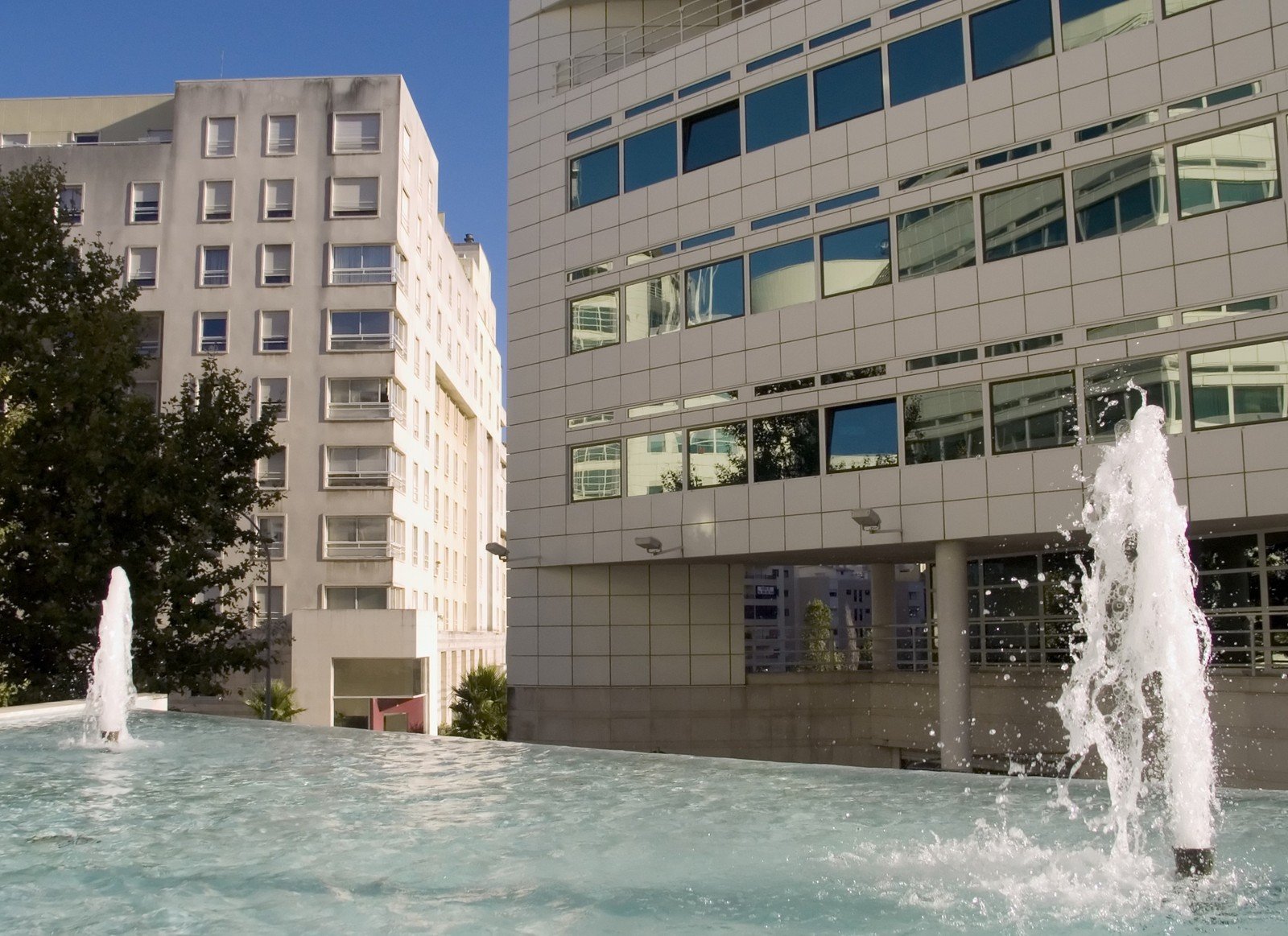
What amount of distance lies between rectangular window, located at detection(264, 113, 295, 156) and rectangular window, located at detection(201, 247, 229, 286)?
442cm

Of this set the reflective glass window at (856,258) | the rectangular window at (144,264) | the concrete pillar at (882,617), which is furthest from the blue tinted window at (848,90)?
the rectangular window at (144,264)

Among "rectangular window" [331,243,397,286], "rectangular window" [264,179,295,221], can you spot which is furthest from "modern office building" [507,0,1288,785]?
"rectangular window" [264,179,295,221]

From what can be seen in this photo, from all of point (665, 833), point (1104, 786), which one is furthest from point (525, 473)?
point (665, 833)

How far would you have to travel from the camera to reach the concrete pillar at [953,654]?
21.7 meters

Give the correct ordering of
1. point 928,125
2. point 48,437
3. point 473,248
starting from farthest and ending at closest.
A: point 473,248 → point 48,437 → point 928,125

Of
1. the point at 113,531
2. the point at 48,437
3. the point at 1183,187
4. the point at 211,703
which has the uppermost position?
the point at 1183,187

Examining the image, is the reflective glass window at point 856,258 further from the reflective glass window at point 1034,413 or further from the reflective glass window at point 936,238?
the reflective glass window at point 1034,413

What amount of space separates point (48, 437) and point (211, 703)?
24646 millimetres

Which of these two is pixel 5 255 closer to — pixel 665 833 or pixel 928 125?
pixel 928 125

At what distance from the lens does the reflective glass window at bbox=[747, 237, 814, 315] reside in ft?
Result: 77.2

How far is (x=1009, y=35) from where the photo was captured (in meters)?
21.1

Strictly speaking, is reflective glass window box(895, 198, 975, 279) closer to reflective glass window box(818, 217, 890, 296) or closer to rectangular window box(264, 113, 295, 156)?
reflective glass window box(818, 217, 890, 296)

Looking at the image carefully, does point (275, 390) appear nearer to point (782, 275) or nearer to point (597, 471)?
point (597, 471)

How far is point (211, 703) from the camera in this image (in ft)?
156
